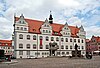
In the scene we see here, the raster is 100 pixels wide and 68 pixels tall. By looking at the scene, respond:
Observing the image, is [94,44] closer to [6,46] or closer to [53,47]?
[53,47]

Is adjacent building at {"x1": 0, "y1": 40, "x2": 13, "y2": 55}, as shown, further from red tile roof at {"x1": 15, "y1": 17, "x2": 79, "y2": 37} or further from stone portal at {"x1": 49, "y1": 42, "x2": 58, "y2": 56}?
stone portal at {"x1": 49, "y1": 42, "x2": 58, "y2": 56}

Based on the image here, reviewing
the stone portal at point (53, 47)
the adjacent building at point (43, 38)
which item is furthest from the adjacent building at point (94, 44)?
the stone portal at point (53, 47)

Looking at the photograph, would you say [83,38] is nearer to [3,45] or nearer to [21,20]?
[21,20]

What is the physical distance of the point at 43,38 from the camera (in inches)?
2527

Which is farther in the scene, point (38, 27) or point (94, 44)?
point (94, 44)

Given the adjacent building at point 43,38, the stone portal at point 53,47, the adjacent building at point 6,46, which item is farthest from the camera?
the adjacent building at point 6,46

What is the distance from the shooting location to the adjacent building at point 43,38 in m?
58.8

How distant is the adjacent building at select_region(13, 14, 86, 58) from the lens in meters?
58.8

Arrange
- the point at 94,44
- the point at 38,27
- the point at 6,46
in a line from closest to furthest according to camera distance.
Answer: the point at 38,27 → the point at 94,44 → the point at 6,46

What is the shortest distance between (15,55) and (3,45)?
7311cm

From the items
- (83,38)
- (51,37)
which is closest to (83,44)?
(83,38)

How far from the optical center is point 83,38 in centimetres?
7656

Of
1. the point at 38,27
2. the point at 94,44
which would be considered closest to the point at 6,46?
the point at 94,44

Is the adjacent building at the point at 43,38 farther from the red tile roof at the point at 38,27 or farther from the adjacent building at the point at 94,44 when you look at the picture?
the adjacent building at the point at 94,44
